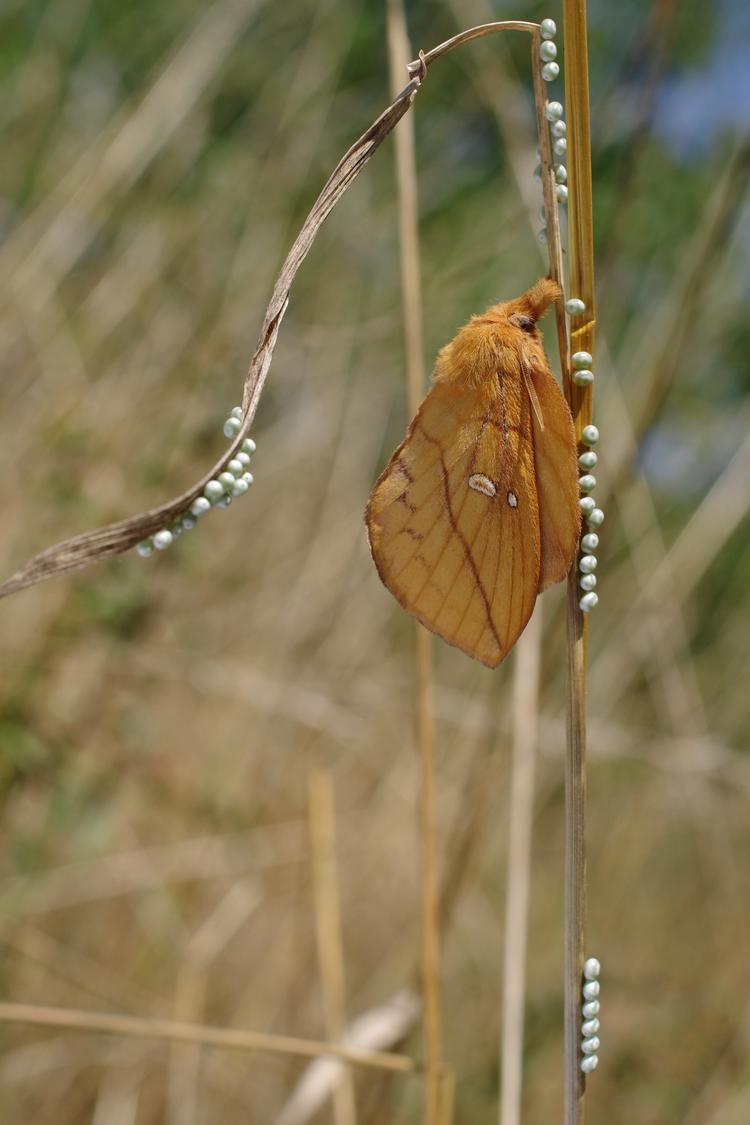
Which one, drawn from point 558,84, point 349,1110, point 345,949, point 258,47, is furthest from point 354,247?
point 349,1110

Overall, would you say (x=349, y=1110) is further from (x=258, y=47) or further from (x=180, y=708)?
(x=258, y=47)

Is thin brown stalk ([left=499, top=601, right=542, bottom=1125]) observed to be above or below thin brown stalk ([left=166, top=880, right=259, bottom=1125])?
above

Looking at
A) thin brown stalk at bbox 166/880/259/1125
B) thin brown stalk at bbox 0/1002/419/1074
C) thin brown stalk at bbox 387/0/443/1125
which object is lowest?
thin brown stalk at bbox 166/880/259/1125

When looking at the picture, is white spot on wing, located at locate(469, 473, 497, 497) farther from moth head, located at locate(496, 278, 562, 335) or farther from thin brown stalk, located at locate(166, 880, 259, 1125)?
thin brown stalk, located at locate(166, 880, 259, 1125)

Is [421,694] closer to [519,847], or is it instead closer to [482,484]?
[519,847]

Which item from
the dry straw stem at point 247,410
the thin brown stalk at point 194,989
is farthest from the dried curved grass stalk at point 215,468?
the thin brown stalk at point 194,989

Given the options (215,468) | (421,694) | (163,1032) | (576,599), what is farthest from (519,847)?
(215,468)

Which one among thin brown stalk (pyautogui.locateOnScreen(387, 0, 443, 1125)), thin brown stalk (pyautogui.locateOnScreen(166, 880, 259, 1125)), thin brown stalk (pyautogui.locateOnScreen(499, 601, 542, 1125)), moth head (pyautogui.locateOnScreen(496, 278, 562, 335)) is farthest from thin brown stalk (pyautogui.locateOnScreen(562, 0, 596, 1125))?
thin brown stalk (pyautogui.locateOnScreen(166, 880, 259, 1125))
